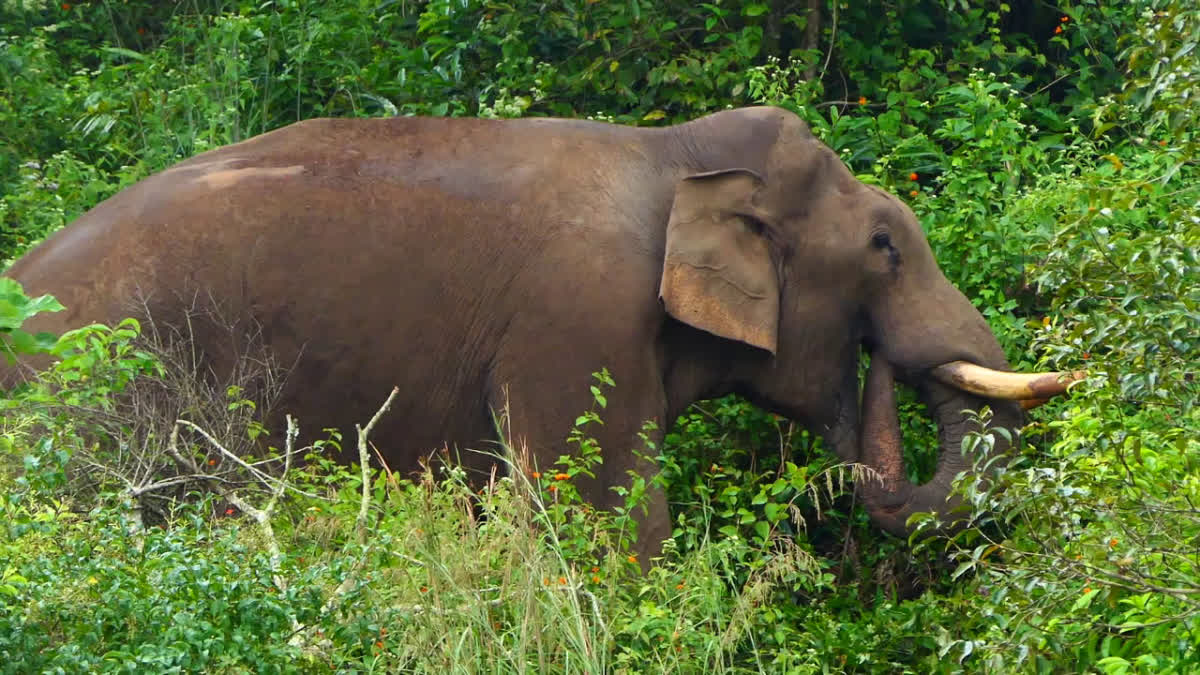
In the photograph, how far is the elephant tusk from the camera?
6.86 meters

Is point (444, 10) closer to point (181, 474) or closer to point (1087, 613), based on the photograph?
point (181, 474)

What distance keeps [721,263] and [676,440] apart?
3.14ft

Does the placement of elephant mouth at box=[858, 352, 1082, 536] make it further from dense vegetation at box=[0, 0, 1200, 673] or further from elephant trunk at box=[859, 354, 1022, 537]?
dense vegetation at box=[0, 0, 1200, 673]

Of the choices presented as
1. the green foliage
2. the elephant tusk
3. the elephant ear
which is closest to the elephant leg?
the elephant ear

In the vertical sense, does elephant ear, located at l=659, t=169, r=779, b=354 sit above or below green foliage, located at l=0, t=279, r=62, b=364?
below

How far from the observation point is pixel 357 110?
31.6 feet

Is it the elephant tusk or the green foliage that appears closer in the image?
the green foliage

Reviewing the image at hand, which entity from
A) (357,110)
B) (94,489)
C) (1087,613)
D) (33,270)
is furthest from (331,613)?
(357,110)

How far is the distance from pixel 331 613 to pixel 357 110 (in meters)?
4.95

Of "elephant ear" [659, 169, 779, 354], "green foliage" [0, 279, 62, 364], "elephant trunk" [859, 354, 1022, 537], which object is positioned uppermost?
"green foliage" [0, 279, 62, 364]

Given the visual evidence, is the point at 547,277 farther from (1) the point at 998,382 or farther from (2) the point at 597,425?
(1) the point at 998,382

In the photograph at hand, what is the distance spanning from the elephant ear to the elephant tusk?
2.18 feet

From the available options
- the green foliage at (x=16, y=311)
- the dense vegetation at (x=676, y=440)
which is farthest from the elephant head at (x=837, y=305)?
the green foliage at (x=16, y=311)

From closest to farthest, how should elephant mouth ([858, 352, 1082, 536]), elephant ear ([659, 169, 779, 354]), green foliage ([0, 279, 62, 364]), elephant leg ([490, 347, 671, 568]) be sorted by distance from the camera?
green foliage ([0, 279, 62, 364]) → elephant leg ([490, 347, 671, 568]) → elephant ear ([659, 169, 779, 354]) → elephant mouth ([858, 352, 1082, 536])
